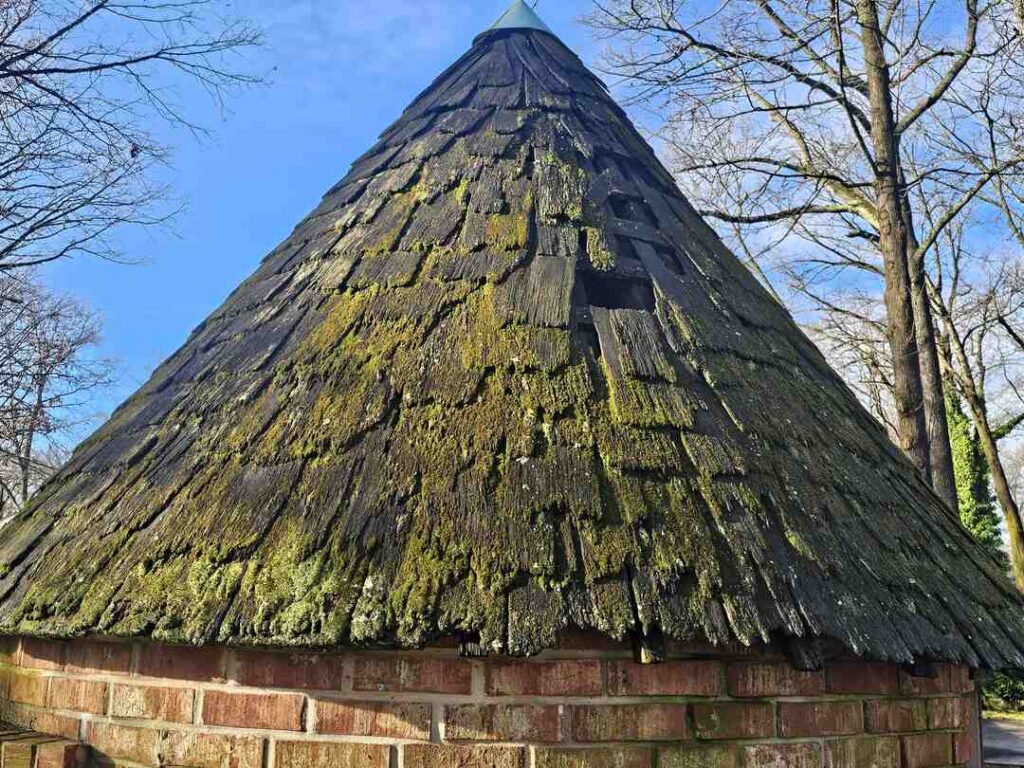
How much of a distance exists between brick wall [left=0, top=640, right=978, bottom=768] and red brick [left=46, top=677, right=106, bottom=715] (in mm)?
68

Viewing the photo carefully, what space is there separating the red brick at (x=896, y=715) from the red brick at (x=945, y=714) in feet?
0.14

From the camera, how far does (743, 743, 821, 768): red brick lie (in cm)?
261

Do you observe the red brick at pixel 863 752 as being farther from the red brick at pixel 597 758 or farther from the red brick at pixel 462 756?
the red brick at pixel 462 756

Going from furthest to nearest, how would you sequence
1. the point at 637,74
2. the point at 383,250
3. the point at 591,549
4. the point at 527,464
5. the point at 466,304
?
the point at 637,74, the point at 383,250, the point at 466,304, the point at 527,464, the point at 591,549

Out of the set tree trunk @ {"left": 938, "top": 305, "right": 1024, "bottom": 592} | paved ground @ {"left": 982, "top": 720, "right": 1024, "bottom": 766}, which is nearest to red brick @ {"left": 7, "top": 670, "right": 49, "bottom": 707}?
paved ground @ {"left": 982, "top": 720, "right": 1024, "bottom": 766}

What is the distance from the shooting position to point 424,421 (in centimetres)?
291

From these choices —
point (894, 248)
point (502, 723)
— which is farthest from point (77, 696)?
point (894, 248)

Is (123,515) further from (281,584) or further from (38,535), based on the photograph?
(281,584)

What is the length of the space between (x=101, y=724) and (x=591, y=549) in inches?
69.7

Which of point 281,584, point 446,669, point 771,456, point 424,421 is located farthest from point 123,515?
point 771,456

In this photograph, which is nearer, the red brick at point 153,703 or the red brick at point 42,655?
the red brick at point 153,703

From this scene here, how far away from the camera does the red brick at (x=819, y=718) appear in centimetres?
268

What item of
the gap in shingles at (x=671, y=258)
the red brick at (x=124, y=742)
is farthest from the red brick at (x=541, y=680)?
the gap in shingles at (x=671, y=258)

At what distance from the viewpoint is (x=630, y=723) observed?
2545mm
